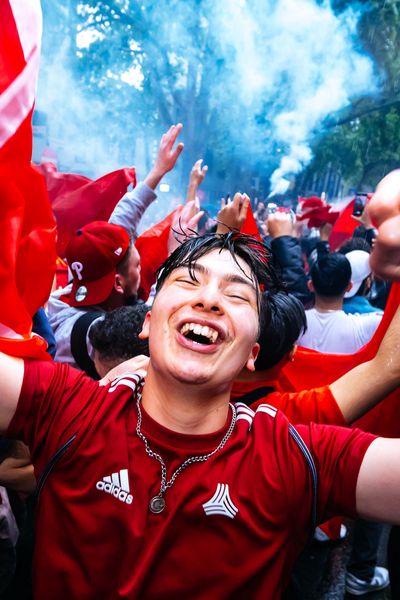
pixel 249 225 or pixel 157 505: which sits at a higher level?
pixel 249 225

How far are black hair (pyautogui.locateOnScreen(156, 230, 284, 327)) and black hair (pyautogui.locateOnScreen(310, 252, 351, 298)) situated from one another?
1.63m

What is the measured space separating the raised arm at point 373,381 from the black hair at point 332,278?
1484 millimetres

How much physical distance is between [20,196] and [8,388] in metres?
0.50

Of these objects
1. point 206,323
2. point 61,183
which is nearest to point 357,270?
point 61,183

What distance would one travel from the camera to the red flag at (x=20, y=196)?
1278mm

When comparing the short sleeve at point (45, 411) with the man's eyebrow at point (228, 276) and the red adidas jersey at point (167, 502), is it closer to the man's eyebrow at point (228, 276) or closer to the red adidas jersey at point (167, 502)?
the red adidas jersey at point (167, 502)

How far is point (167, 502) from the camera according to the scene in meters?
1.15

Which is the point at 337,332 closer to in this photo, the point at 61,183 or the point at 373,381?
the point at 373,381

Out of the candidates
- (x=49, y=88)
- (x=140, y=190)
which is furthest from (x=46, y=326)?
(x=49, y=88)

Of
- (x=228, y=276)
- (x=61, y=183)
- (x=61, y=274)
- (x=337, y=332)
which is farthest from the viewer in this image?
(x=61, y=183)

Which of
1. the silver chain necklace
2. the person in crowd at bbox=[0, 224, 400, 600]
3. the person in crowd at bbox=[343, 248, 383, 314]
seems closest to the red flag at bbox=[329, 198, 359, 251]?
the person in crowd at bbox=[343, 248, 383, 314]

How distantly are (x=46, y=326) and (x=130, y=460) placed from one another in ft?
3.19

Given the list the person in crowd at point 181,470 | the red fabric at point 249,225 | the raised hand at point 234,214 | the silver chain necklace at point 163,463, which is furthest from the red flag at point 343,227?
the silver chain necklace at point 163,463

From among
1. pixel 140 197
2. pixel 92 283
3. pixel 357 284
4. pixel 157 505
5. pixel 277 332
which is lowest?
pixel 157 505
